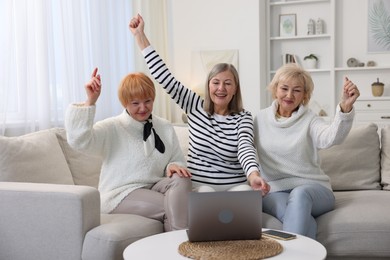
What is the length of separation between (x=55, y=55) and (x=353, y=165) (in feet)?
7.35

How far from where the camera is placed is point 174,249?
1927mm

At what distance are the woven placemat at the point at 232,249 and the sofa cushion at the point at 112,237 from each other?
393 mm

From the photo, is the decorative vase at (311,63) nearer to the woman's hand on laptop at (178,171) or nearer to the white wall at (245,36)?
the white wall at (245,36)

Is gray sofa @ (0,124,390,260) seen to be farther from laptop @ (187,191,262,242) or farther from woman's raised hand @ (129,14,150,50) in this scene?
woman's raised hand @ (129,14,150,50)

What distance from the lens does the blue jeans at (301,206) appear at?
2383mm

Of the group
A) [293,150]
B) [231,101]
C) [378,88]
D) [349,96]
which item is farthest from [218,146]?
[378,88]

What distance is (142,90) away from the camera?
268 centimetres

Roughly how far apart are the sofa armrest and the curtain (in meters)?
1.22

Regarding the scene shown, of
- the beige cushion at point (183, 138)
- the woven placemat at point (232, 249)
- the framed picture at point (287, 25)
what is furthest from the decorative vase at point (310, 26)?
the woven placemat at point (232, 249)

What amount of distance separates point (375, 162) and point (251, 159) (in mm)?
873

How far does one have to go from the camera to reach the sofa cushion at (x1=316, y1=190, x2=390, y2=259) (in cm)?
244

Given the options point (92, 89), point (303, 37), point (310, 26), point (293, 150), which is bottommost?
point (293, 150)

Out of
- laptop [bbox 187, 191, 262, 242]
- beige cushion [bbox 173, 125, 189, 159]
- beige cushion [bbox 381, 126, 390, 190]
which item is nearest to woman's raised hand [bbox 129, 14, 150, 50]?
beige cushion [bbox 173, 125, 189, 159]

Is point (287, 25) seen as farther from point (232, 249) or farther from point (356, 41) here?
point (232, 249)
